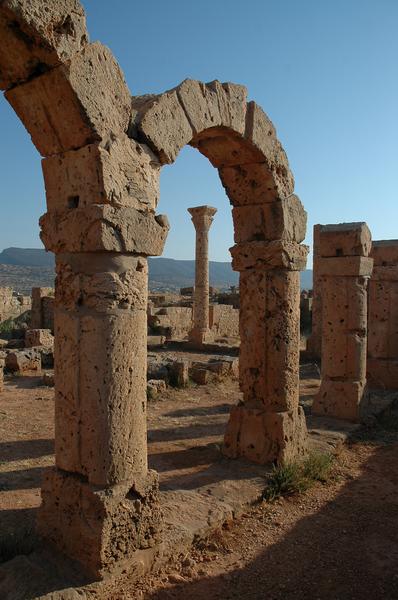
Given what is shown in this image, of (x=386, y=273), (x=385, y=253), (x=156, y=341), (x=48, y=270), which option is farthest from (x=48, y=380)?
(x=48, y=270)

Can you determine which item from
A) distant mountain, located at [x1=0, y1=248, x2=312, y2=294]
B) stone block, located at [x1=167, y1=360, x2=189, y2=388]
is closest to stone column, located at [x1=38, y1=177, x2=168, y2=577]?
stone block, located at [x1=167, y1=360, x2=189, y2=388]

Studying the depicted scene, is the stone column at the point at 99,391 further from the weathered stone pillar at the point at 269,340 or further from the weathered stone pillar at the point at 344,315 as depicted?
the weathered stone pillar at the point at 344,315

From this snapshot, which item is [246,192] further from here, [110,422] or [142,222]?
[110,422]

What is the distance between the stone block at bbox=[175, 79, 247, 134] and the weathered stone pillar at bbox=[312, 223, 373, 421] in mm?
3599

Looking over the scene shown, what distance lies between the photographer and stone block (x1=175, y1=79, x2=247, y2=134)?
15.6 feet

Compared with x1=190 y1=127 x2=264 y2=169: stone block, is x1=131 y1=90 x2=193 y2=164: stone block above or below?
below

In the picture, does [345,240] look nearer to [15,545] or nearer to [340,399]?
[340,399]

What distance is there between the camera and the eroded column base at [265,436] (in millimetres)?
6004

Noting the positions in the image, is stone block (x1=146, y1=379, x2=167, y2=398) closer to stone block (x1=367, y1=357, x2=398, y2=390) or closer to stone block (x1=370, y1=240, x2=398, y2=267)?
stone block (x1=367, y1=357, x2=398, y2=390)

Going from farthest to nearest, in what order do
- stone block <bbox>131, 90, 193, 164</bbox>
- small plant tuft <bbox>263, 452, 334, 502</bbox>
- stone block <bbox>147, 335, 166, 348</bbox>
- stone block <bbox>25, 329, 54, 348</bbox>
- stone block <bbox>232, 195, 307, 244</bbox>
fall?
stone block <bbox>147, 335, 166, 348</bbox> → stone block <bbox>25, 329, 54, 348</bbox> → stone block <bbox>232, 195, 307, 244</bbox> → small plant tuft <bbox>263, 452, 334, 502</bbox> → stone block <bbox>131, 90, 193, 164</bbox>

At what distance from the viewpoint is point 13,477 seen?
5859mm

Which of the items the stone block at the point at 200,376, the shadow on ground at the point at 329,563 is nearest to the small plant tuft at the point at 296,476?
the shadow on ground at the point at 329,563

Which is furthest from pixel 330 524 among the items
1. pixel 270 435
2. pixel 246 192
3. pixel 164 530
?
pixel 246 192

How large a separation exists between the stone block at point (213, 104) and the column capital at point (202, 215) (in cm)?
1187
